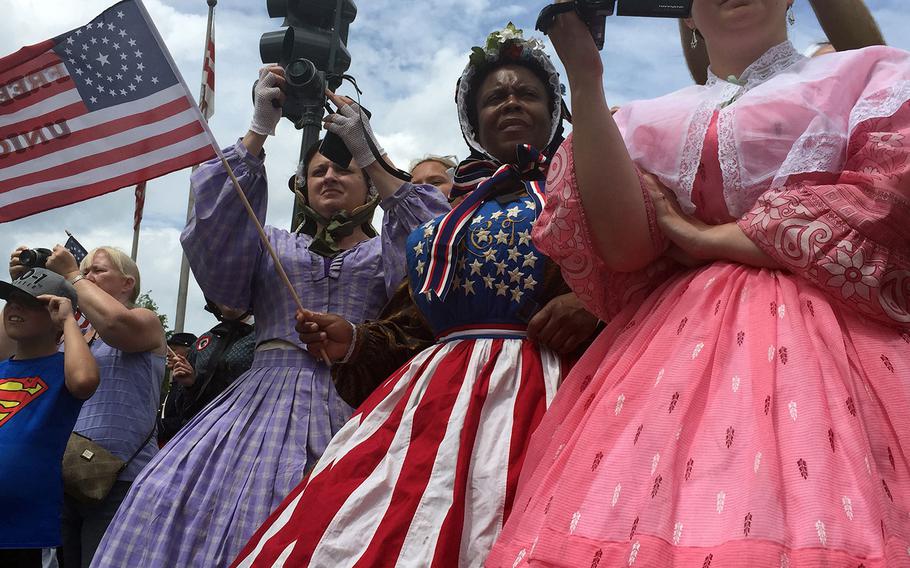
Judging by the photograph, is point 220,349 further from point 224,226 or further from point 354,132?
point 354,132

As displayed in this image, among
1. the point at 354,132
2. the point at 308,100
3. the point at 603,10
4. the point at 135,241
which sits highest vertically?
the point at 603,10

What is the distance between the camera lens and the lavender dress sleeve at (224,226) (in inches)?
113

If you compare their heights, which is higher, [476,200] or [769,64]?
[769,64]

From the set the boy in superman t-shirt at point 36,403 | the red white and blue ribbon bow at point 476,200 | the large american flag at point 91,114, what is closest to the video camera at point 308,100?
the large american flag at point 91,114

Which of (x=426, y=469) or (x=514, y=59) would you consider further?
(x=514, y=59)

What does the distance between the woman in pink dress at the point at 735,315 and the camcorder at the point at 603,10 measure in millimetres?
25

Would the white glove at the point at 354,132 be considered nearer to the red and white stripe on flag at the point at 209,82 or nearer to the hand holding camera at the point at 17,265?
the hand holding camera at the point at 17,265

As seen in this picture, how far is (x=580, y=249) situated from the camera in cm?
172

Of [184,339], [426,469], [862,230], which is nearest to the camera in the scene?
[862,230]

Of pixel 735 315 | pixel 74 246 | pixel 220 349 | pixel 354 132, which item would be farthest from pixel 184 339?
pixel 735 315

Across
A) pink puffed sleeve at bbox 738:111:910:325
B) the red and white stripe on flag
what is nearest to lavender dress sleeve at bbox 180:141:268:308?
pink puffed sleeve at bbox 738:111:910:325

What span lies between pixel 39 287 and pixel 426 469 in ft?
7.57

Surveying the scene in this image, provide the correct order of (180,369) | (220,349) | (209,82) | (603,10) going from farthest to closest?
(209,82) < (180,369) < (220,349) < (603,10)

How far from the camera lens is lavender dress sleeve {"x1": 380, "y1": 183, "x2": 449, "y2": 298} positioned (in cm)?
282
